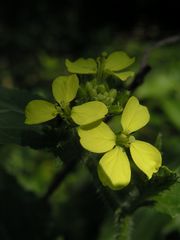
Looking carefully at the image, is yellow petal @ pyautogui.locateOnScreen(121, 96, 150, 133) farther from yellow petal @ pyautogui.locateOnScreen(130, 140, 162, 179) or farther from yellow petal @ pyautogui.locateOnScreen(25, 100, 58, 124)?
yellow petal @ pyautogui.locateOnScreen(25, 100, 58, 124)

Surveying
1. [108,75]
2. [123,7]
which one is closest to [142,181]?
[108,75]

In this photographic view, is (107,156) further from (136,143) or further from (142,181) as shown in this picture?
(142,181)

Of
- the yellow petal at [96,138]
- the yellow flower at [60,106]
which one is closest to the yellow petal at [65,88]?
the yellow flower at [60,106]

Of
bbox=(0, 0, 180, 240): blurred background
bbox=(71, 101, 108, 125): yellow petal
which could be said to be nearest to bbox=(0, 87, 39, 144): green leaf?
bbox=(0, 0, 180, 240): blurred background

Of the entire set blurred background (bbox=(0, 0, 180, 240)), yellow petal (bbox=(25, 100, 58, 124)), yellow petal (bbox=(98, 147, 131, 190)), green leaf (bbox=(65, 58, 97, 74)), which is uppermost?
green leaf (bbox=(65, 58, 97, 74))

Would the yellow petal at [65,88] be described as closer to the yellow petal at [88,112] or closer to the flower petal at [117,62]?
the yellow petal at [88,112]
